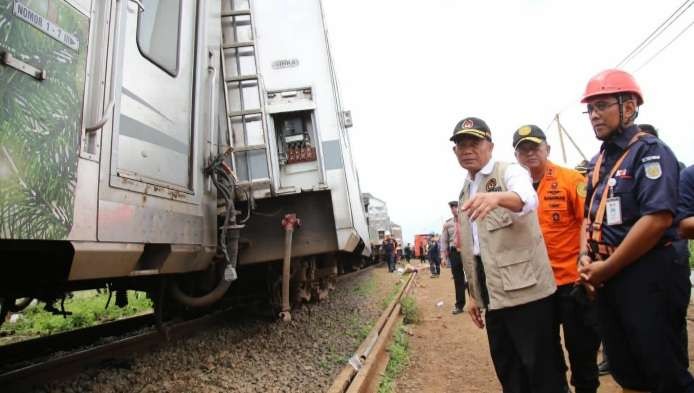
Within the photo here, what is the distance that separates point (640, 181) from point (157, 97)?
327 cm

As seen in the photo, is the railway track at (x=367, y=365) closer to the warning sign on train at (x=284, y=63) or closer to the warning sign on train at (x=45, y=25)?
the warning sign on train at (x=45, y=25)

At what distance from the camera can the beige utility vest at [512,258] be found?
2.37 meters

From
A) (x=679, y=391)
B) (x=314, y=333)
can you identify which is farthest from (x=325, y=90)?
(x=679, y=391)

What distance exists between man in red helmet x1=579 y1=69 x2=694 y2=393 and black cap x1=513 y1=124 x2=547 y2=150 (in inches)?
38.9

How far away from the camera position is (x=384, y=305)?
28.3 ft

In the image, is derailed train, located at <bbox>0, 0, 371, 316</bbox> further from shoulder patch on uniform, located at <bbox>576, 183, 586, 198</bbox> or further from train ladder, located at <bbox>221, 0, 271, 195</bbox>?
shoulder patch on uniform, located at <bbox>576, 183, 586, 198</bbox>

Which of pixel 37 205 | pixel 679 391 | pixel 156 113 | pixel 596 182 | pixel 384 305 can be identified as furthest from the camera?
pixel 384 305

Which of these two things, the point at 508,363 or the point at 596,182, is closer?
the point at 596,182

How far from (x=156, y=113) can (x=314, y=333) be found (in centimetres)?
327

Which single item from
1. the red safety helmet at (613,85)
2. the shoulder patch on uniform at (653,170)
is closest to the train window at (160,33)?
the red safety helmet at (613,85)

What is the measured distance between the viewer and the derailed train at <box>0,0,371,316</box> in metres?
2.21

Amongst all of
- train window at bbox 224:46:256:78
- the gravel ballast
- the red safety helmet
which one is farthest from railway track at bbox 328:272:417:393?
train window at bbox 224:46:256:78

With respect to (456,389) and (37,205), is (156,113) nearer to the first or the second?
(37,205)

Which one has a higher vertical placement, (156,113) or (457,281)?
(156,113)
